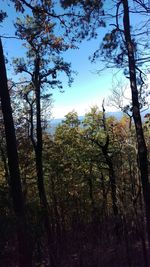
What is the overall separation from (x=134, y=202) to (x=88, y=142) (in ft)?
44.2

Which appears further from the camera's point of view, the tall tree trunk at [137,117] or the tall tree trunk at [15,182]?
the tall tree trunk at [137,117]

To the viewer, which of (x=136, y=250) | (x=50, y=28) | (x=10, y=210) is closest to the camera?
(x=10, y=210)

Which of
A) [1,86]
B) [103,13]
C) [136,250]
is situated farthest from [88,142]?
[1,86]

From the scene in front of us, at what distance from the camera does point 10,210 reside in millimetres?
9289

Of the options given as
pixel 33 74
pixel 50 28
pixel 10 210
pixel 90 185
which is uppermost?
pixel 33 74

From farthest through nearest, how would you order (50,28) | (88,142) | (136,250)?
(88,142) < (136,250) < (50,28)

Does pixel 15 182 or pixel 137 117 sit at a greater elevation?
pixel 137 117

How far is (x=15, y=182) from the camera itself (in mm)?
10117

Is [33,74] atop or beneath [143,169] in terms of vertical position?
atop

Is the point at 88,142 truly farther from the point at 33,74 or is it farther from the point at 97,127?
the point at 33,74

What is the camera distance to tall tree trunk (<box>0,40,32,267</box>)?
8973mm

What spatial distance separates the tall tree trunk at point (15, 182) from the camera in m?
8.97

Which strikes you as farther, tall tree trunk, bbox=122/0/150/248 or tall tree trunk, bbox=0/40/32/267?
tall tree trunk, bbox=122/0/150/248

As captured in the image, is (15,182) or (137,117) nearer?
(15,182)
